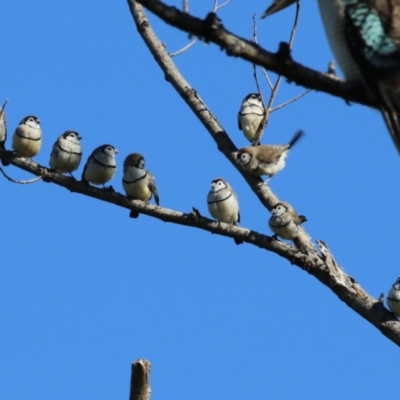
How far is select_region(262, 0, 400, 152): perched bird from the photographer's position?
3.94m

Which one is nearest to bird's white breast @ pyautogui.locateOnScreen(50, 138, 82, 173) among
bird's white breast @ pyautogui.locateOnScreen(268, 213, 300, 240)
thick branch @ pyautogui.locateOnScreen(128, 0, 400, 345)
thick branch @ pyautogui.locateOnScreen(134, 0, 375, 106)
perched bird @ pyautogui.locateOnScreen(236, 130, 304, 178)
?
thick branch @ pyautogui.locateOnScreen(128, 0, 400, 345)

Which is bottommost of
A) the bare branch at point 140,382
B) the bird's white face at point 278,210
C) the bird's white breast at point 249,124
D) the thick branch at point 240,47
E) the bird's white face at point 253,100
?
the bare branch at point 140,382

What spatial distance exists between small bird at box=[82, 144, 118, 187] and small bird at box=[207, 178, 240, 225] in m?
0.96

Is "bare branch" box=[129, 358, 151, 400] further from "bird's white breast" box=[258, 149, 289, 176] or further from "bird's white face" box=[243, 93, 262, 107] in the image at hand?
"bird's white face" box=[243, 93, 262, 107]

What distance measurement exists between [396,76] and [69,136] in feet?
20.0

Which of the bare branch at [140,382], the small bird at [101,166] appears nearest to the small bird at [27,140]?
the small bird at [101,166]

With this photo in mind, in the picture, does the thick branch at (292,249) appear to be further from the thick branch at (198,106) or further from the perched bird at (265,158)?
the perched bird at (265,158)

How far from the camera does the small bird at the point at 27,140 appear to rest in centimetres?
931

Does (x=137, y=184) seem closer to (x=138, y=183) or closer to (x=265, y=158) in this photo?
(x=138, y=183)

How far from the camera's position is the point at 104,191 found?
27.8ft

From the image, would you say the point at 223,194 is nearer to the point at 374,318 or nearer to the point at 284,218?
the point at 284,218

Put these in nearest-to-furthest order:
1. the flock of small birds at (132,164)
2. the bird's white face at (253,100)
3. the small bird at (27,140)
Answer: the flock of small birds at (132,164) → the small bird at (27,140) → the bird's white face at (253,100)

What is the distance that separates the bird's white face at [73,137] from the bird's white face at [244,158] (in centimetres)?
199

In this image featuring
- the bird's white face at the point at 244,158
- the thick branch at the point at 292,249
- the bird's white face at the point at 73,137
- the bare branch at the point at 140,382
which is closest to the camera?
the bare branch at the point at 140,382
